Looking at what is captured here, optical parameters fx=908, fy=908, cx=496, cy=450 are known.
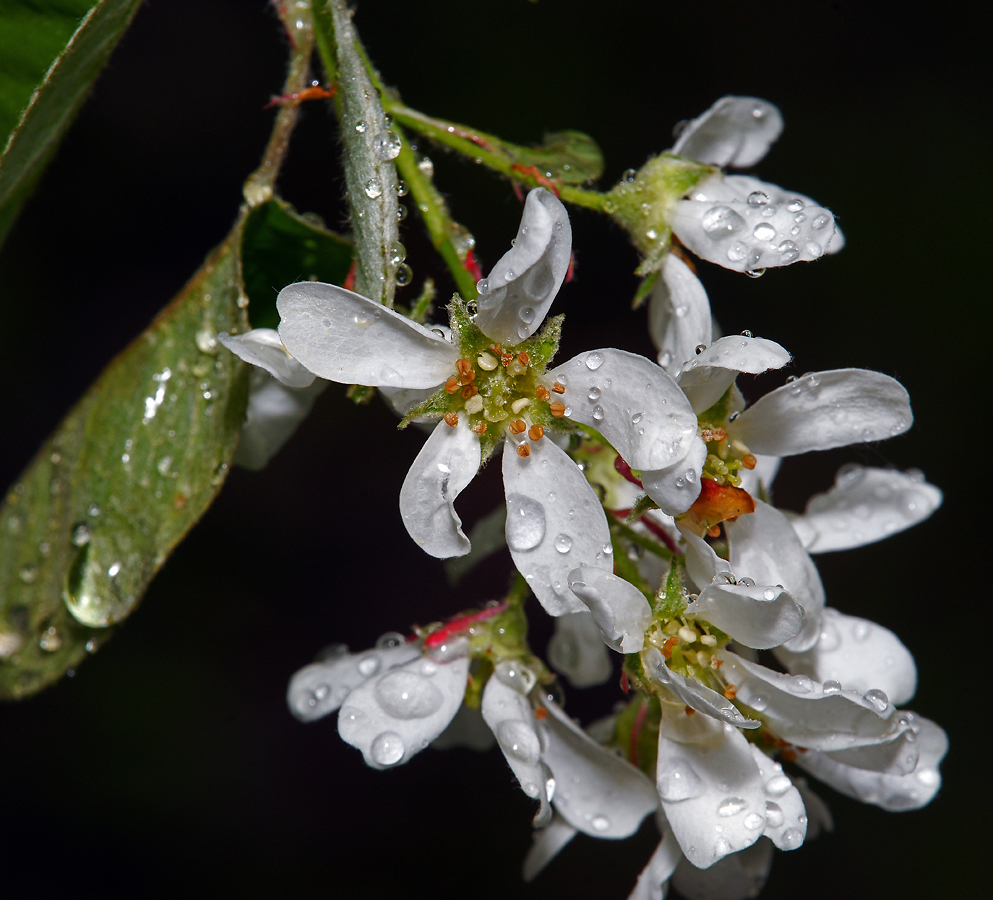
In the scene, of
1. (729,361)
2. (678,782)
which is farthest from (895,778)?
(729,361)

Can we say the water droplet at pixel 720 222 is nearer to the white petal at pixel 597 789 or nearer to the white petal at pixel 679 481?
the white petal at pixel 679 481

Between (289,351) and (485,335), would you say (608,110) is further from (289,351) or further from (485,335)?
(289,351)

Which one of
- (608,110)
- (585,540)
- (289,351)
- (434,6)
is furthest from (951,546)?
(289,351)

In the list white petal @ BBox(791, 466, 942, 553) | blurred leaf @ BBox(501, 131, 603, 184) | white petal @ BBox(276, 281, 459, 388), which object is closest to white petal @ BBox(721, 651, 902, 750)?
white petal @ BBox(791, 466, 942, 553)

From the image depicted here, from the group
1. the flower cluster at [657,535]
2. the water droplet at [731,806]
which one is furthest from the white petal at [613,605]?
the water droplet at [731,806]

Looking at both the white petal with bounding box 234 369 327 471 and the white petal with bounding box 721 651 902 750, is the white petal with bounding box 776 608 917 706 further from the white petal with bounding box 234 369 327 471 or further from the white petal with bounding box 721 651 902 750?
the white petal with bounding box 234 369 327 471

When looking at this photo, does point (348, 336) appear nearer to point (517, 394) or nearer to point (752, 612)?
point (517, 394)
